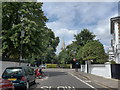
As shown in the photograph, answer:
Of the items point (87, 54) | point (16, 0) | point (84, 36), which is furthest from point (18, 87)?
point (84, 36)

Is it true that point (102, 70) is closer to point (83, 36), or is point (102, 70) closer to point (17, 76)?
point (17, 76)

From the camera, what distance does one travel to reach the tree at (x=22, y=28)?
23703 mm

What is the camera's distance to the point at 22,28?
23797 millimetres

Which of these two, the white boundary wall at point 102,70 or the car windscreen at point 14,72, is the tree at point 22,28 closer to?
the white boundary wall at point 102,70

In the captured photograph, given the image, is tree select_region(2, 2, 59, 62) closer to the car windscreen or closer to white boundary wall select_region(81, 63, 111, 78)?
white boundary wall select_region(81, 63, 111, 78)

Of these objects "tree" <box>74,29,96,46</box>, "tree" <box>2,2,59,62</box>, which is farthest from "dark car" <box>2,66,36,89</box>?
"tree" <box>74,29,96,46</box>

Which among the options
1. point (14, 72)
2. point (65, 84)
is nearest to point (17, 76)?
point (14, 72)

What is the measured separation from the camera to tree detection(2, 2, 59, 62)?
77.8 ft

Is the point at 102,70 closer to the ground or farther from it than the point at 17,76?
closer to the ground

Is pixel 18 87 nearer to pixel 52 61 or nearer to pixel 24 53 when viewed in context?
pixel 24 53

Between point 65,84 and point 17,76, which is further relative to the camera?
point 65,84

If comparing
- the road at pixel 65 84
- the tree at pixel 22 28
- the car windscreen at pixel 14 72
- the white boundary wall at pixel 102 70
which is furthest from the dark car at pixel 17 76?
the white boundary wall at pixel 102 70

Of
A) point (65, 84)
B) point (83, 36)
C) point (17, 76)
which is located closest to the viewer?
point (17, 76)

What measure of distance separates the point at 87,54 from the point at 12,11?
19895mm
